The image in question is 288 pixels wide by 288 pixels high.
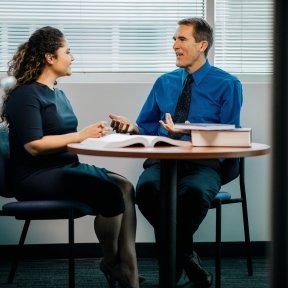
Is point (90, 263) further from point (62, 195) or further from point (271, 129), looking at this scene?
point (271, 129)

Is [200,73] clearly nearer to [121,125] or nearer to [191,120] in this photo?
[191,120]

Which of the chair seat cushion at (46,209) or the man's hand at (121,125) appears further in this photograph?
the man's hand at (121,125)

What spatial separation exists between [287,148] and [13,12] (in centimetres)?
315

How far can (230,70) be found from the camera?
10.7 feet

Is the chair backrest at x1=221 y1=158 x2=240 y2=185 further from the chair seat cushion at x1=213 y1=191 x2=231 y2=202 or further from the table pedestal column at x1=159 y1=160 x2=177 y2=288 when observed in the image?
the table pedestal column at x1=159 y1=160 x2=177 y2=288

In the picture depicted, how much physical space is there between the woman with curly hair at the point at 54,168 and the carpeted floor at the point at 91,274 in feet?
1.40

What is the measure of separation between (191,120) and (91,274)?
38.3 inches

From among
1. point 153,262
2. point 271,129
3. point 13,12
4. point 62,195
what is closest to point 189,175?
point 62,195

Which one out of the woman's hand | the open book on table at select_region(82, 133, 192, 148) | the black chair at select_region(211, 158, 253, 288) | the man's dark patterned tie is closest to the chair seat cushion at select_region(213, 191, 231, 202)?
the black chair at select_region(211, 158, 253, 288)

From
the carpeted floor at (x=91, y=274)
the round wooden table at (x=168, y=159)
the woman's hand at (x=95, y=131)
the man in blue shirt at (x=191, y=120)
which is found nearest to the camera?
the round wooden table at (x=168, y=159)

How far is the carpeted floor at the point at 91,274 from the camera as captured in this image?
2703 millimetres

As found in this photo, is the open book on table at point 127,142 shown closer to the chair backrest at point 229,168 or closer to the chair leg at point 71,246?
the chair leg at point 71,246

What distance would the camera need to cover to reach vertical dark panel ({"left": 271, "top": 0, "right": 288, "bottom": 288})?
0.20m

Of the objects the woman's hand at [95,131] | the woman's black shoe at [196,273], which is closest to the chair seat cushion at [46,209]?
the woman's hand at [95,131]
